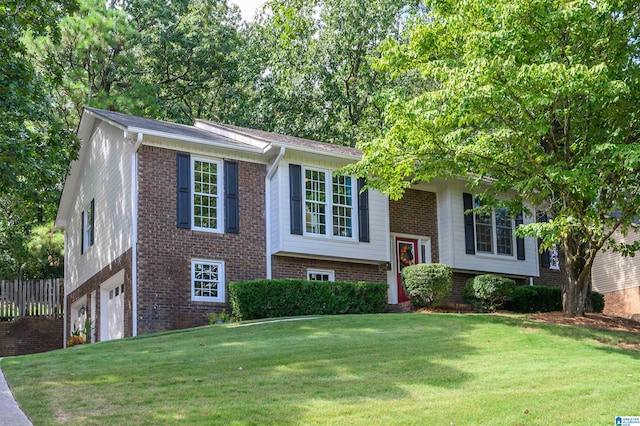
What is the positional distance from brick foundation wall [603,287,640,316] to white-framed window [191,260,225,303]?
1621 centimetres

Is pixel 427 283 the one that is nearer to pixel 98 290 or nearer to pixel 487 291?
pixel 487 291

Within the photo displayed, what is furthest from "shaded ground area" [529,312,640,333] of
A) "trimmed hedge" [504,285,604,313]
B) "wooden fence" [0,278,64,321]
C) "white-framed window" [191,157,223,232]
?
"wooden fence" [0,278,64,321]

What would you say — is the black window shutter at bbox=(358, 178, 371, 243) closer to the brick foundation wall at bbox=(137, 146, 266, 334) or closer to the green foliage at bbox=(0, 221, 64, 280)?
the brick foundation wall at bbox=(137, 146, 266, 334)


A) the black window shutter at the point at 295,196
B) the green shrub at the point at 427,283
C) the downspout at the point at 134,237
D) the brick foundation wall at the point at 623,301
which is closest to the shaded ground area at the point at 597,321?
the green shrub at the point at 427,283

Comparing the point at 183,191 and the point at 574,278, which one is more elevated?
the point at 183,191

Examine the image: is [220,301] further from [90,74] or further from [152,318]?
[90,74]

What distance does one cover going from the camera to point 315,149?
21.3 m

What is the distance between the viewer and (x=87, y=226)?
2417 cm

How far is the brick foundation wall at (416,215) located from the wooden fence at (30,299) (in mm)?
11600

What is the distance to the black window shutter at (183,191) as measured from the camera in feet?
65.3

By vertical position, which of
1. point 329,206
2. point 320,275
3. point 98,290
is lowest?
point 98,290

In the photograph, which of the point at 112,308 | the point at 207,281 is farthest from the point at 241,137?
the point at 112,308

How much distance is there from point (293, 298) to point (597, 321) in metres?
6.97

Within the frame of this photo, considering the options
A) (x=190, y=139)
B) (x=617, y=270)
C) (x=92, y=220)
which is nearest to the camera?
(x=190, y=139)
